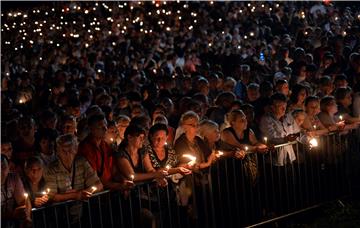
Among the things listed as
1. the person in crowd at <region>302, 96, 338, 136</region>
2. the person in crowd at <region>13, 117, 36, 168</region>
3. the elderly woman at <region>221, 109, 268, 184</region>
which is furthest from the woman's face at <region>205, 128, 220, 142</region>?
the person in crowd at <region>13, 117, 36, 168</region>

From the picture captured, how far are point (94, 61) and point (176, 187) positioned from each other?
14477mm

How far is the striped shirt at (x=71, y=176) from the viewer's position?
258 inches

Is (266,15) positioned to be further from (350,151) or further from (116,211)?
(116,211)

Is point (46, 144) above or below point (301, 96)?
below

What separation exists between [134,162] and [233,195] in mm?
1467

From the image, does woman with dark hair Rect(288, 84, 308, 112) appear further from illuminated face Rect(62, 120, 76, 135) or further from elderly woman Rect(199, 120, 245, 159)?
illuminated face Rect(62, 120, 76, 135)

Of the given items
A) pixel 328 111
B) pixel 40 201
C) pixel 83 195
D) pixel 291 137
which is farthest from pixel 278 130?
pixel 40 201

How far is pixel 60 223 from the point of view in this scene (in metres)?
6.44

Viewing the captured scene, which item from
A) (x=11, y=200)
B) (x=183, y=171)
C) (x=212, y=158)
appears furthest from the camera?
(x=212, y=158)

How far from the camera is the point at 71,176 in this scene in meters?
6.67

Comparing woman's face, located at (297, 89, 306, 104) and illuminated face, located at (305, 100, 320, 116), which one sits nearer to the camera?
illuminated face, located at (305, 100, 320, 116)

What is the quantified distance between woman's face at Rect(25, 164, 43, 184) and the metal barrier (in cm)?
38

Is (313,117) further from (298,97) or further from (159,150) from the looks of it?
(159,150)

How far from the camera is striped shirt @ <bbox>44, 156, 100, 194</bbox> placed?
21.5 ft
